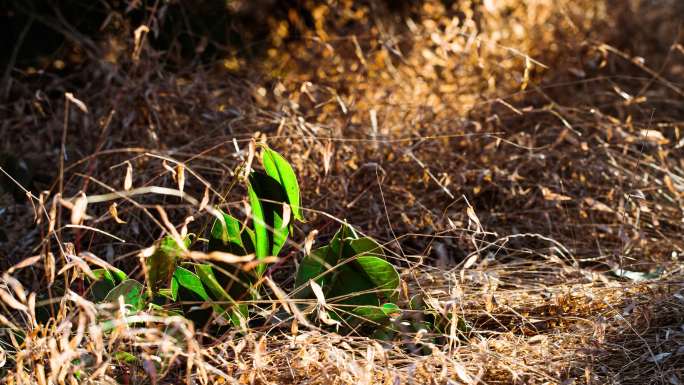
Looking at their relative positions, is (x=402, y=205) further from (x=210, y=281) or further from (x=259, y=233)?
(x=210, y=281)

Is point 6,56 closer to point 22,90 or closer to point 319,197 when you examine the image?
point 22,90

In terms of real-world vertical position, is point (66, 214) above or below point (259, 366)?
below

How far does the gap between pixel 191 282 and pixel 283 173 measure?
26 centimetres

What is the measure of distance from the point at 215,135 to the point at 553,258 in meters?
1.00

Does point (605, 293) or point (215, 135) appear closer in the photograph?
point (605, 293)

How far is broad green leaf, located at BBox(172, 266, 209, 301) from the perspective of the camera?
57.2 inches

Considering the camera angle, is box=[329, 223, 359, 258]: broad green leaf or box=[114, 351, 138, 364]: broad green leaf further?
box=[329, 223, 359, 258]: broad green leaf

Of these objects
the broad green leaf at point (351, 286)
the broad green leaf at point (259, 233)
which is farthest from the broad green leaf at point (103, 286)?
the broad green leaf at point (351, 286)

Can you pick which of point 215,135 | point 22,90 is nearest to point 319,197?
point 215,135

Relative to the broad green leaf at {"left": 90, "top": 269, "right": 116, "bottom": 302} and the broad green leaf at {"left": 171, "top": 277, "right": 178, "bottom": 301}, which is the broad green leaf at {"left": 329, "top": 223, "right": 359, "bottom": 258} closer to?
the broad green leaf at {"left": 171, "top": 277, "right": 178, "bottom": 301}

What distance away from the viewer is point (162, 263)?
4.66 ft

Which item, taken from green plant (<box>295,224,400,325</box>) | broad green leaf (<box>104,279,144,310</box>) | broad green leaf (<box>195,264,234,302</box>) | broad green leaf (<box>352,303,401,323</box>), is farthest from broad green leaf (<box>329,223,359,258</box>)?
broad green leaf (<box>104,279,144,310</box>)

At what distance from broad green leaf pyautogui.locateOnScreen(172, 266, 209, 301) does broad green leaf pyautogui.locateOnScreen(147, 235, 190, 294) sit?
0.02 metres

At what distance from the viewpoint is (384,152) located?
2125 mm
